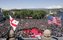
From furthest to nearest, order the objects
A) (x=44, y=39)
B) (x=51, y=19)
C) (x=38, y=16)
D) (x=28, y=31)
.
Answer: (x=38, y=16) < (x=51, y=19) < (x=28, y=31) < (x=44, y=39)

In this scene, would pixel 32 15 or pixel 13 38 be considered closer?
pixel 13 38

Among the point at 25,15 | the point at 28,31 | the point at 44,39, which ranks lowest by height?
the point at 25,15

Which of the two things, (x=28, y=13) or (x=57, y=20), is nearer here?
(x=57, y=20)

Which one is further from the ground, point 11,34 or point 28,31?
point 11,34

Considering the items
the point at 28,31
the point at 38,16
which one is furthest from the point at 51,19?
the point at 38,16

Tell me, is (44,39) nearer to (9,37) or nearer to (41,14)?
(9,37)

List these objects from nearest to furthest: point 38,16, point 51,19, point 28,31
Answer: point 28,31
point 51,19
point 38,16

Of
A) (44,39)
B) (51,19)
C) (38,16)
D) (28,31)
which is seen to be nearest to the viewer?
(44,39)

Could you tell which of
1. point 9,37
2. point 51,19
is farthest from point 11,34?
point 51,19

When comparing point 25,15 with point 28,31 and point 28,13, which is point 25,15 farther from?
point 28,31
